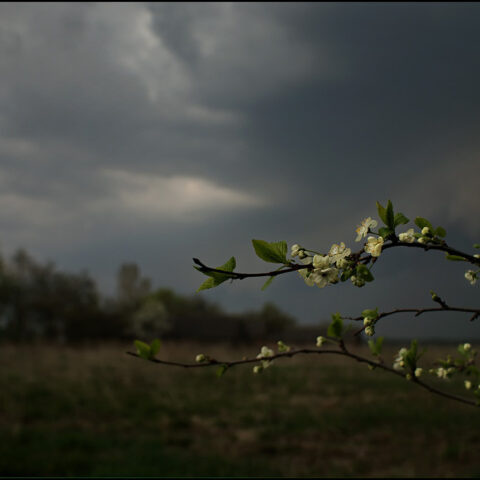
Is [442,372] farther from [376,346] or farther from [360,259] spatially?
[360,259]

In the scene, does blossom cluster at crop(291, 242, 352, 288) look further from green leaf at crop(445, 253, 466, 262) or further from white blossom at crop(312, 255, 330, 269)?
green leaf at crop(445, 253, 466, 262)

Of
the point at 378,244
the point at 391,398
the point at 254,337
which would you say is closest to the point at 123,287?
the point at 254,337

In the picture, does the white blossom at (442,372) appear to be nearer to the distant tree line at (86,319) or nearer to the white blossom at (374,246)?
the white blossom at (374,246)

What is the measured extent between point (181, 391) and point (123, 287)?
4614 centimetres

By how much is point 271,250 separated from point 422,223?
1.46 feet

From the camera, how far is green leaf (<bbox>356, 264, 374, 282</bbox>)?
1262 mm

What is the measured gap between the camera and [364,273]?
1272 millimetres

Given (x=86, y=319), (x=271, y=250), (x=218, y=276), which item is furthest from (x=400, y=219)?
(x=86, y=319)

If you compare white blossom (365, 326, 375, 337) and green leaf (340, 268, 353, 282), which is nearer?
green leaf (340, 268, 353, 282)

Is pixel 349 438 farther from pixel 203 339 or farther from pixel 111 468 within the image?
pixel 203 339

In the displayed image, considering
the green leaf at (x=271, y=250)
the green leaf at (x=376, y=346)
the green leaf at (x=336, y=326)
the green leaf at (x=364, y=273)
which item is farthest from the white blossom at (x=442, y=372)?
the green leaf at (x=271, y=250)

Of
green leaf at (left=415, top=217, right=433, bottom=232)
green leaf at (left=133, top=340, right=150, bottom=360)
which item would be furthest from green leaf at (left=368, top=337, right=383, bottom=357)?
green leaf at (left=133, top=340, right=150, bottom=360)

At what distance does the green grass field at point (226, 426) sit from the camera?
5.55 m

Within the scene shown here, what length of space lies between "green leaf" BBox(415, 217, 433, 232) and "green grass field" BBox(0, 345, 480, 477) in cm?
458
